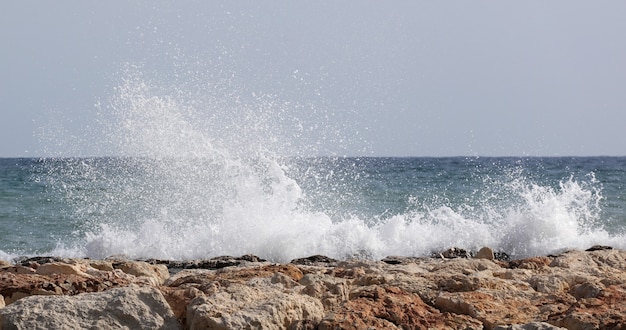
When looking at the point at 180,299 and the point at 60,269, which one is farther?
the point at 60,269

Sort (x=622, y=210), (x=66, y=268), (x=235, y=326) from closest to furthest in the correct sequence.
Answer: (x=235, y=326), (x=66, y=268), (x=622, y=210)

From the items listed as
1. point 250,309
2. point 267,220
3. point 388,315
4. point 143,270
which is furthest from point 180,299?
point 267,220

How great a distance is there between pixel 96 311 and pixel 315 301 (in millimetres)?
895

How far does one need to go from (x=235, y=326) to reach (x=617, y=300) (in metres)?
1.64

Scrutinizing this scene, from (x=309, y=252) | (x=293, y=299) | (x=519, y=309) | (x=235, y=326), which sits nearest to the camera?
(x=235, y=326)

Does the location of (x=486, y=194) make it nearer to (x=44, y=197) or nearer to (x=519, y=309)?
(x=44, y=197)

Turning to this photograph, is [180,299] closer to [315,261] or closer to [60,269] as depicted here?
[60,269]

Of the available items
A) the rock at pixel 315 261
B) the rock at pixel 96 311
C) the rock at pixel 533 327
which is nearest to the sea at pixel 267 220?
the rock at pixel 315 261

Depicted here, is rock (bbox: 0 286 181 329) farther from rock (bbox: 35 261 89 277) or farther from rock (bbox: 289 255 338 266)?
rock (bbox: 289 255 338 266)

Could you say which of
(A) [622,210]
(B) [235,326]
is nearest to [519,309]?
(B) [235,326]

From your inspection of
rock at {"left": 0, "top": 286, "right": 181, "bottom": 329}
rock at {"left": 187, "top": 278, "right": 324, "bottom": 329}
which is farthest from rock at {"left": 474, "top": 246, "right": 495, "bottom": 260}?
rock at {"left": 0, "top": 286, "right": 181, "bottom": 329}

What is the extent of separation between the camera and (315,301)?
4.05 m

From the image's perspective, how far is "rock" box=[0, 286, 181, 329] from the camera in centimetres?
368

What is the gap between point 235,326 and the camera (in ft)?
12.0
